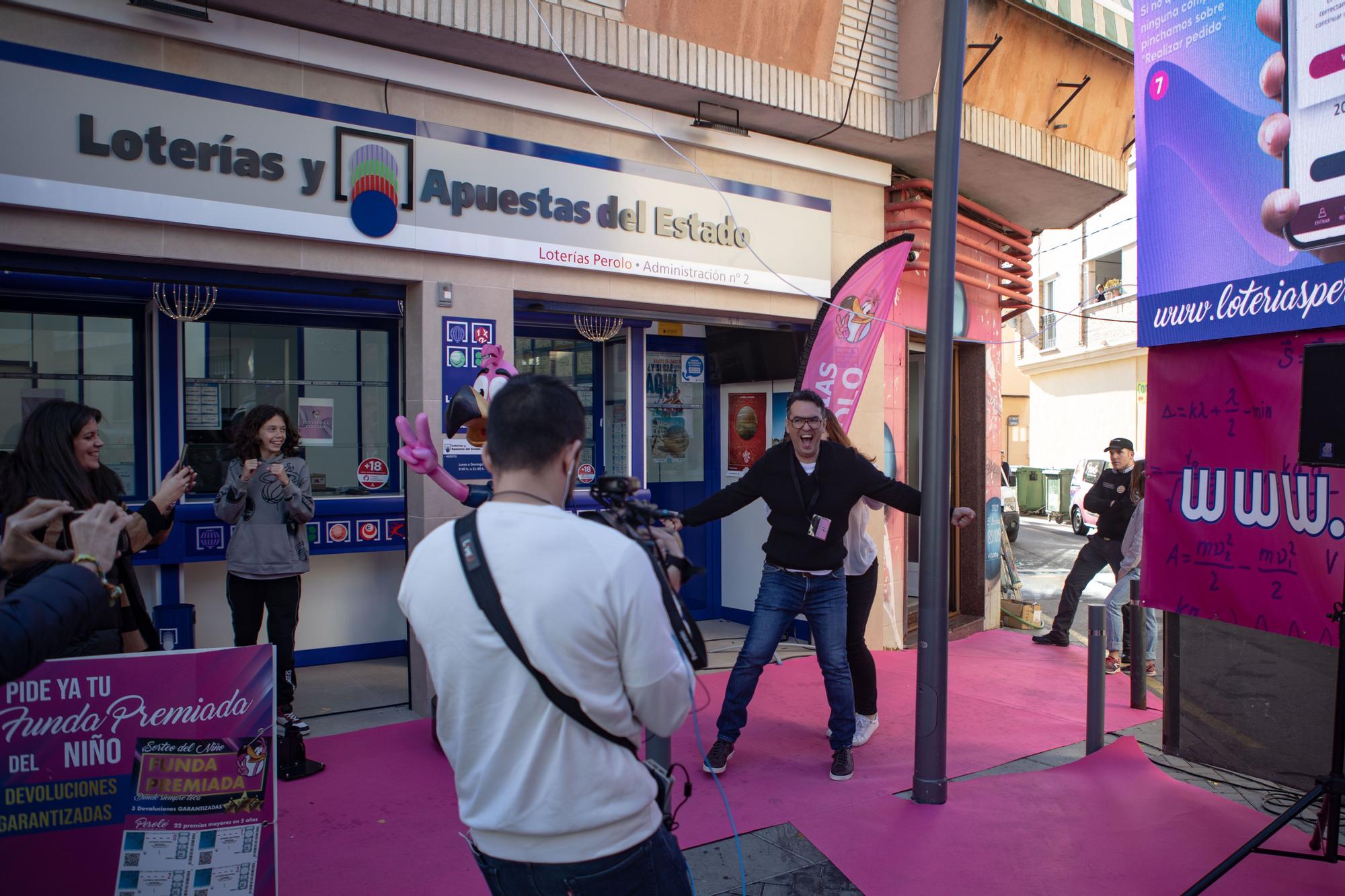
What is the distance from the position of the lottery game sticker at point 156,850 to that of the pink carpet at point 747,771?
798 mm

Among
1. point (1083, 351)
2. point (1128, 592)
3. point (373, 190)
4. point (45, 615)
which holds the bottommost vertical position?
point (1128, 592)

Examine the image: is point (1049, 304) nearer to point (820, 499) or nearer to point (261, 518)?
point (820, 499)

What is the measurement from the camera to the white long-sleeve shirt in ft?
5.68

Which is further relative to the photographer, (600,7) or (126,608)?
(600,7)

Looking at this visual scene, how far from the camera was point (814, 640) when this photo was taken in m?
4.89

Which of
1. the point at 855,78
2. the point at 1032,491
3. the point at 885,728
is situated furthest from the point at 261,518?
the point at 1032,491

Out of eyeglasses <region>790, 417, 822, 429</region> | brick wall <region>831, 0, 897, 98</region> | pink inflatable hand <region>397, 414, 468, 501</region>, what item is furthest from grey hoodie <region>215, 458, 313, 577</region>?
brick wall <region>831, 0, 897, 98</region>

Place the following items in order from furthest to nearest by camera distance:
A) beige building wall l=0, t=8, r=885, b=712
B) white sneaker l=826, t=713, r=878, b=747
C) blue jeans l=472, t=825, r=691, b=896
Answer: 1. white sneaker l=826, t=713, r=878, b=747
2. beige building wall l=0, t=8, r=885, b=712
3. blue jeans l=472, t=825, r=691, b=896

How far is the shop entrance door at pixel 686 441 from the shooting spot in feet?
27.3

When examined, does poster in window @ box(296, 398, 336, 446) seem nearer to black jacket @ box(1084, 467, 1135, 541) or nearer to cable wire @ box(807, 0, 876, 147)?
cable wire @ box(807, 0, 876, 147)

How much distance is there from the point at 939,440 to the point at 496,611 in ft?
10.5

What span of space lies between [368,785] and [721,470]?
4710mm

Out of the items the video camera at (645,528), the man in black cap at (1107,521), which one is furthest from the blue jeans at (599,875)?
the man in black cap at (1107,521)

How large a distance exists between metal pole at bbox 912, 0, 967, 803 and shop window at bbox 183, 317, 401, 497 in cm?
412
